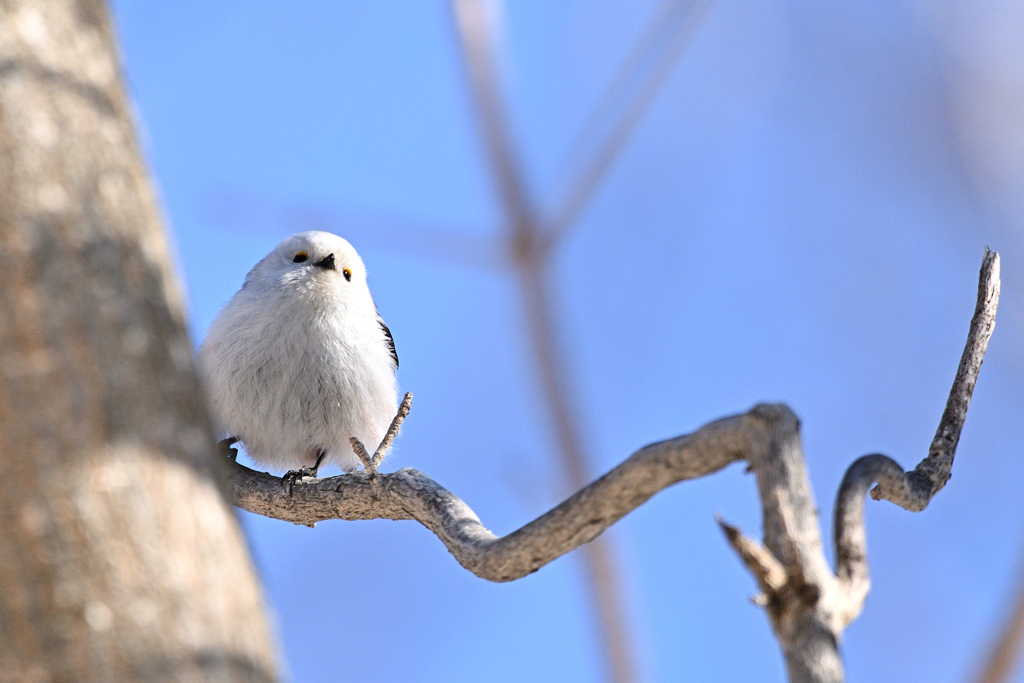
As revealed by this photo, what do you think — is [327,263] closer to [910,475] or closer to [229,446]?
[229,446]

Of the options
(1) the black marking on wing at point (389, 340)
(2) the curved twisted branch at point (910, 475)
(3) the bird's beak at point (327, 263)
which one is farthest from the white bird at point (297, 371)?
(2) the curved twisted branch at point (910, 475)

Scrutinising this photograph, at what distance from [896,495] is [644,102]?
1477 millimetres

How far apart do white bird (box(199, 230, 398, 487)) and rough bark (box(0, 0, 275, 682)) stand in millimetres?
1945

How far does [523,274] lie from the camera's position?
2.77 m

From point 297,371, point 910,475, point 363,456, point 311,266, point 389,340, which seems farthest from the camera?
point 389,340

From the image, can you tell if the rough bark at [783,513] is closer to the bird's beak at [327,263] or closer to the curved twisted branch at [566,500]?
the curved twisted branch at [566,500]

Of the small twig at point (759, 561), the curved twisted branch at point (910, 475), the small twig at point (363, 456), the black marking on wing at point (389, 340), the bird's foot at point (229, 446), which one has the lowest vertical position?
the small twig at point (759, 561)

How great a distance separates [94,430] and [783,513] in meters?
0.86

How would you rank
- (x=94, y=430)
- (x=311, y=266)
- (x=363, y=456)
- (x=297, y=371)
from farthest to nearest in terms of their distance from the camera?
(x=311, y=266), (x=297, y=371), (x=363, y=456), (x=94, y=430)

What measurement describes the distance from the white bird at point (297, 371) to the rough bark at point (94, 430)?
6.38 feet

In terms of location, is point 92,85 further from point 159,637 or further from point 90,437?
point 159,637

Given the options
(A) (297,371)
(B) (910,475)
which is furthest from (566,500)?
(A) (297,371)

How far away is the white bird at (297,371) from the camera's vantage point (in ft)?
10.3

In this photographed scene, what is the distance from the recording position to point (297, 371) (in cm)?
314
